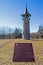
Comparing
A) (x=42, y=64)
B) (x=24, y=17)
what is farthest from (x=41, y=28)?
(x=42, y=64)

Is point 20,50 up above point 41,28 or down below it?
below

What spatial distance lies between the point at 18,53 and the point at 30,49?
3.39 ft

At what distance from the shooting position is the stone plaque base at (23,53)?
38.0 ft

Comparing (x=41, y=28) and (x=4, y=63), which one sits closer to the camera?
(x=4, y=63)

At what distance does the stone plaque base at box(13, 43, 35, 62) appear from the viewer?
38.0 ft

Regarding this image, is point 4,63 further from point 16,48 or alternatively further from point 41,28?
point 41,28

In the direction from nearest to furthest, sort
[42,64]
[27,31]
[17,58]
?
[17,58], [42,64], [27,31]

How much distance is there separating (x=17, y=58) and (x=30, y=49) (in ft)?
4.24

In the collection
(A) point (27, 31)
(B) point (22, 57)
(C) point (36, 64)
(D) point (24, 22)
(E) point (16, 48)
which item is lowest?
(C) point (36, 64)

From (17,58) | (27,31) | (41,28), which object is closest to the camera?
(17,58)

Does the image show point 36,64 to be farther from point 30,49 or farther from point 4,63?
point 4,63

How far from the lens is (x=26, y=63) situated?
42.7ft

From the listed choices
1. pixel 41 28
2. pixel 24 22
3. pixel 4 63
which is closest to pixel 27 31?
pixel 24 22

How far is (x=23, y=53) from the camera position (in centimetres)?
1184
